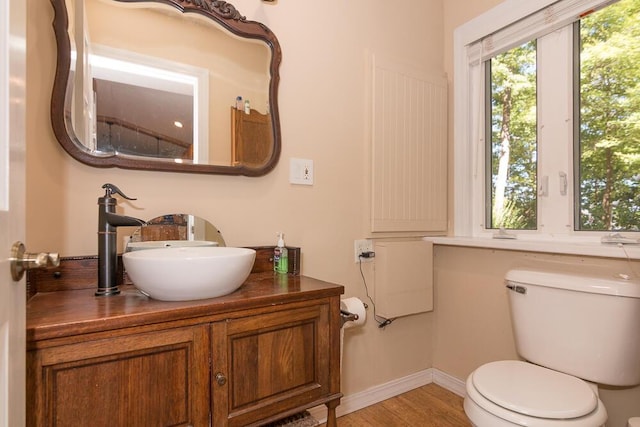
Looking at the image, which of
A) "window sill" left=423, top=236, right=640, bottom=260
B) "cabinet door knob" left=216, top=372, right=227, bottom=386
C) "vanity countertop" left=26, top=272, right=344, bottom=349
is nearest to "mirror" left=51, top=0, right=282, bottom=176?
"vanity countertop" left=26, top=272, right=344, bottom=349

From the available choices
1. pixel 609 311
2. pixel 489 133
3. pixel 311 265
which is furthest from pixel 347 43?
pixel 609 311

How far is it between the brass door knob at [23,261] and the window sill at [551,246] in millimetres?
1752

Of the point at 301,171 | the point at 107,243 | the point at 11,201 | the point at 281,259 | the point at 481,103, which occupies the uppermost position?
the point at 481,103

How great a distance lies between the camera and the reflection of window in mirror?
3.90ft

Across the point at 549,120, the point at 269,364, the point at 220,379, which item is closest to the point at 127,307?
the point at 220,379

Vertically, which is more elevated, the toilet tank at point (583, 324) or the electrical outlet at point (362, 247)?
the electrical outlet at point (362, 247)

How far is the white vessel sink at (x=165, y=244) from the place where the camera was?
1188mm

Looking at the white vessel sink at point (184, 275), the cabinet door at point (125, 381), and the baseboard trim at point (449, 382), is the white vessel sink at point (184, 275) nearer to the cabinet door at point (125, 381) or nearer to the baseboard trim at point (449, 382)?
the cabinet door at point (125, 381)

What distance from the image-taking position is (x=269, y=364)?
1011 millimetres

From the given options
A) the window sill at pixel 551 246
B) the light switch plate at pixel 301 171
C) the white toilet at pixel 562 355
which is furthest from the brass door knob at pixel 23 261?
the window sill at pixel 551 246

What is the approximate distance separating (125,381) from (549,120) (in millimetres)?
2048

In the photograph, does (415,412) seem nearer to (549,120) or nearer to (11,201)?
(549,120)

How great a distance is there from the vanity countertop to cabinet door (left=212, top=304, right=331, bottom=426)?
0.05 m

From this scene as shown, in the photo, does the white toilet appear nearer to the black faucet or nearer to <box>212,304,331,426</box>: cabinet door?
<box>212,304,331,426</box>: cabinet door
